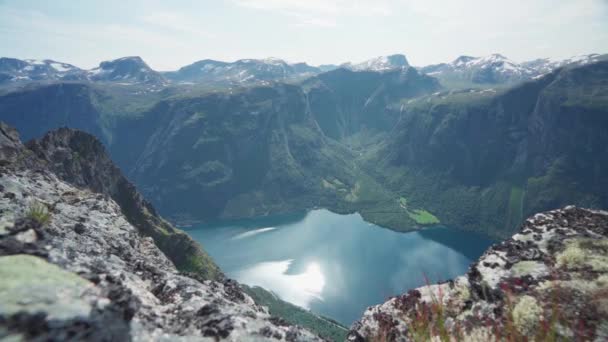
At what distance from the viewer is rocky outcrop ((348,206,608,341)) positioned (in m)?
9.77

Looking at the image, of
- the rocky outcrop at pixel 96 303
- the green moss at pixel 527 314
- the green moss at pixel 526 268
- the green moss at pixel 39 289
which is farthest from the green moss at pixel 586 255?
the green moss at pixel 39 289

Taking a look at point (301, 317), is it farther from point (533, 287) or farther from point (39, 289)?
point (39, 289)

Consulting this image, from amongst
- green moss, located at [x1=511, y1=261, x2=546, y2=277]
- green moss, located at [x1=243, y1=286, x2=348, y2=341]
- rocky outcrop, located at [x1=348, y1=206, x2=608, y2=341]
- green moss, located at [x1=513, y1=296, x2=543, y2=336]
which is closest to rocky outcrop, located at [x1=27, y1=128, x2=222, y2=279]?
green moss, located at [x1=243, y1=286, x2=348, y2=341]

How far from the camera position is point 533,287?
12828 millimetres

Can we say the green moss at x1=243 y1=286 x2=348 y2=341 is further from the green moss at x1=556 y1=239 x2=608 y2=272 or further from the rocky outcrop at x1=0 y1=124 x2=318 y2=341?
the green moss at x1=556 y1=239 x2=608 y2=272

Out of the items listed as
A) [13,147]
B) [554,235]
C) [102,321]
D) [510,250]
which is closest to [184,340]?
[102,321]

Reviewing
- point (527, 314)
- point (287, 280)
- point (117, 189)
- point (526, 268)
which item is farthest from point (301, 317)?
point (527, 314)

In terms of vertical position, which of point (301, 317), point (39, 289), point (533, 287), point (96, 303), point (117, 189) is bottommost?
point (301, 317)

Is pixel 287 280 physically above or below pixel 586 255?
below

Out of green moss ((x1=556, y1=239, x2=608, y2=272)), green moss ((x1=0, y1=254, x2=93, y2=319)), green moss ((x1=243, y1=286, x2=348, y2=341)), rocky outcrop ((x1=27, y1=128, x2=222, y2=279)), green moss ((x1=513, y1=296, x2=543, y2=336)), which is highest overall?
green moss ((x1=0, y1=254, x2=93, y2=319))

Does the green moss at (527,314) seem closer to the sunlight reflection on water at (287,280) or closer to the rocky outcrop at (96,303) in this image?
the rocky outcrop at (96,303)

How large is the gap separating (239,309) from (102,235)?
608 inches

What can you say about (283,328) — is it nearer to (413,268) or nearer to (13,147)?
(13,147)

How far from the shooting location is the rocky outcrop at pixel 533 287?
9.77 meters
